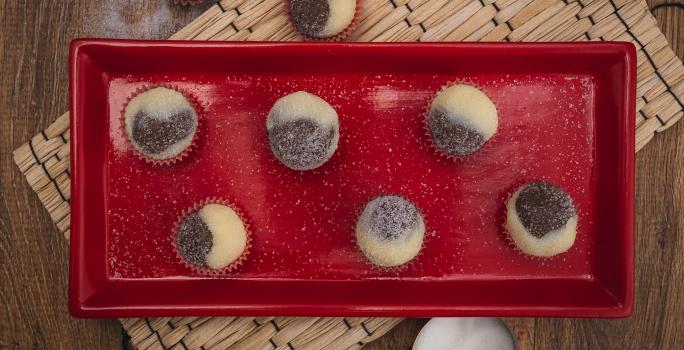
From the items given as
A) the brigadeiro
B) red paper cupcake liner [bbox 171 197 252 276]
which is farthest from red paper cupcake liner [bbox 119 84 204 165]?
red paper cupcake liner [bbox 171 197 252 276]

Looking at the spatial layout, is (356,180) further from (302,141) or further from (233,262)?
(233,262)

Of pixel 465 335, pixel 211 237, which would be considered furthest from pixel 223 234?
pixel 465 335

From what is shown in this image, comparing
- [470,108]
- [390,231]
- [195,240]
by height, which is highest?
[195,240]

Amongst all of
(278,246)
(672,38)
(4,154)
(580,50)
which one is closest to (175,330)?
(278,246)

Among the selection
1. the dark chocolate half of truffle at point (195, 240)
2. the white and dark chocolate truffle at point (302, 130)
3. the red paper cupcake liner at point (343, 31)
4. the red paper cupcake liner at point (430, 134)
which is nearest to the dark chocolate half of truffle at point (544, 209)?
the red paper cupcake liner at point (430, 134)

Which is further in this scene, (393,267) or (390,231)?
(393,267)

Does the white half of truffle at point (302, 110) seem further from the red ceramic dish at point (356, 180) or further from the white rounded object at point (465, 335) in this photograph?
the white rounded object at point (465, 335)

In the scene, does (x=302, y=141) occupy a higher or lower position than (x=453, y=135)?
higher
